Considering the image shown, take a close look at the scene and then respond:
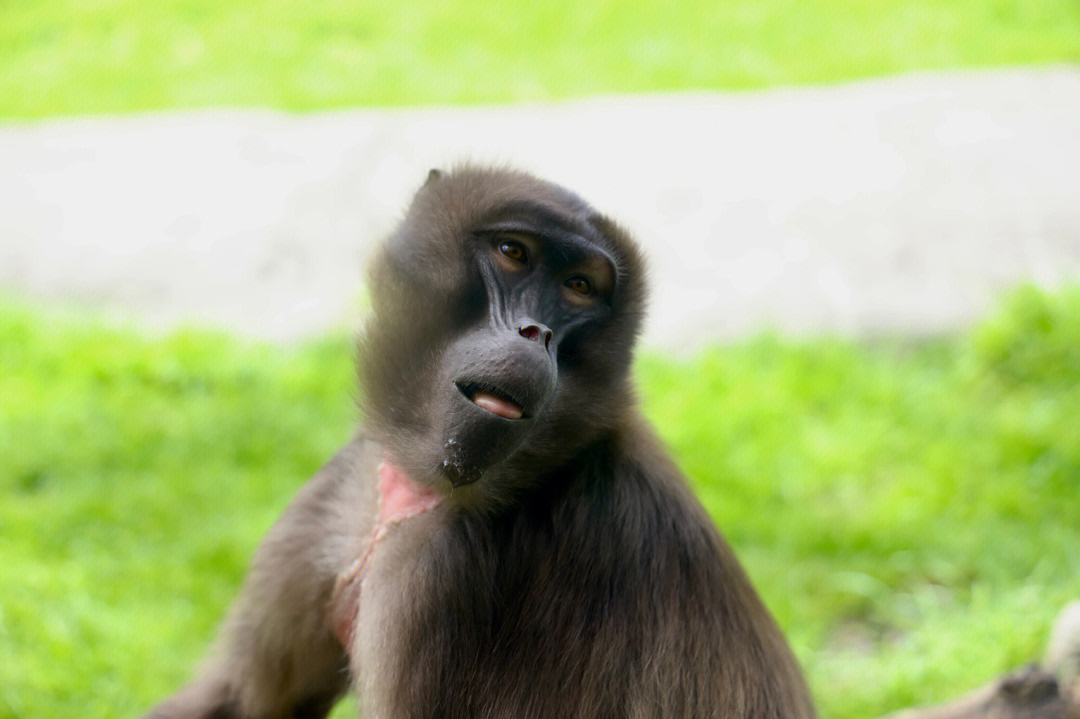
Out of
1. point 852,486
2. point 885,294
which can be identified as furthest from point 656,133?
point 852,486

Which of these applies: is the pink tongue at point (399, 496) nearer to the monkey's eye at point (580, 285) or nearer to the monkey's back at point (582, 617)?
the monkey's back at point (582, 617)

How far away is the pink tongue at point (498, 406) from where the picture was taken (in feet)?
9.03

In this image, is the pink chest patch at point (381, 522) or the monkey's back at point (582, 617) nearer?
the monkey's back at point (582, 617)

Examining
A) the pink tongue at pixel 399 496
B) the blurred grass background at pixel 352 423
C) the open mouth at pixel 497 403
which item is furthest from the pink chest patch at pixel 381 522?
the blurred grass background at pixel 352 423

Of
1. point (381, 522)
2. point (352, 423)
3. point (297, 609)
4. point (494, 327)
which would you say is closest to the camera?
point (494, 327)

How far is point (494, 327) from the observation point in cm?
287

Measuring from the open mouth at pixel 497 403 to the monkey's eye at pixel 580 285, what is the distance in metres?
0.46

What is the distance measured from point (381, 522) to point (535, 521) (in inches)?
20.6

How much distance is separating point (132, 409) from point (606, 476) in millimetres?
4252

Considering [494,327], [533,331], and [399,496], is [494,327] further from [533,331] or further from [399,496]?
[399,496]

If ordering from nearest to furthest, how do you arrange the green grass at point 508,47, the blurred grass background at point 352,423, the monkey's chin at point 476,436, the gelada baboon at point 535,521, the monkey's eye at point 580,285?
the monkey's chin at point 476,436, the gelada baboon at point 535,521, the monkey's eye at point 580,285, the blurred grass background at point 352,423, the green grass at point 508,47

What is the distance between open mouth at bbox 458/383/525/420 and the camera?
2744 millimetres

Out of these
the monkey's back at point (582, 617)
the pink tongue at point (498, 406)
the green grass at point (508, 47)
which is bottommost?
the monkey's back at point (582, 617)

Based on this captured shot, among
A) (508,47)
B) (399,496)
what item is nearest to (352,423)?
(399,496)
